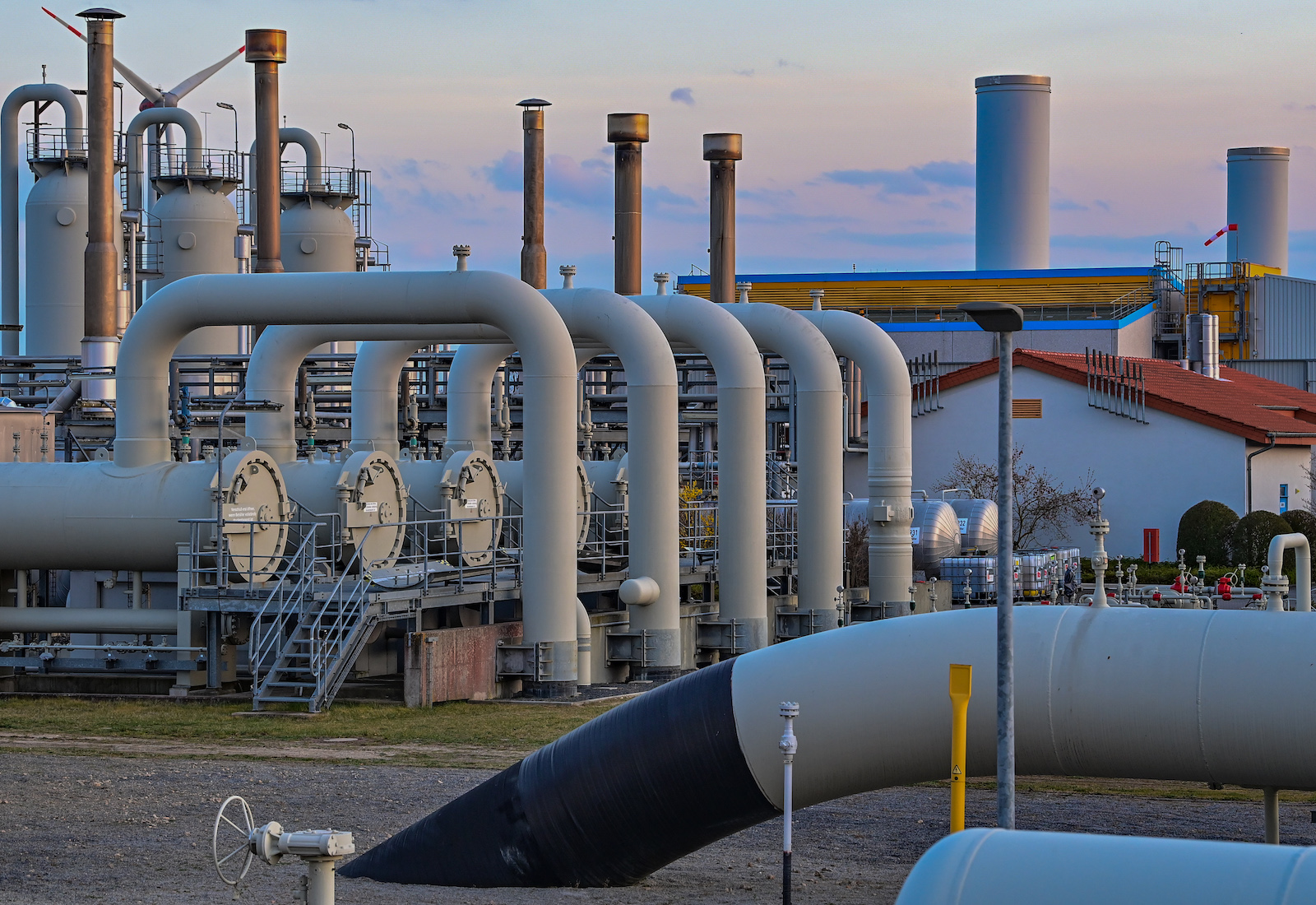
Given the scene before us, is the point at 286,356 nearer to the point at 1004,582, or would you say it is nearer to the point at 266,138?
the point at 266,138

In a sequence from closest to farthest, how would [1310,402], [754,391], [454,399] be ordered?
[754,391] → [454,399] → [1310,402]

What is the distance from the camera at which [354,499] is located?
2311 centimetres

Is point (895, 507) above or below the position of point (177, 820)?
above

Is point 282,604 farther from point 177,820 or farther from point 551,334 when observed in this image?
point 177,820

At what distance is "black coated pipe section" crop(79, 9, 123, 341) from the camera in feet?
113

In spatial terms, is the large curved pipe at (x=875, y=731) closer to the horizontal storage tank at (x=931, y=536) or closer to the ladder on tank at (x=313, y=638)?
the ladder on tank at (x=313, y=638)

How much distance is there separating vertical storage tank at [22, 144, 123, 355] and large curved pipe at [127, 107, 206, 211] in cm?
124

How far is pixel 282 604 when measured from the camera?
2095 centimetres

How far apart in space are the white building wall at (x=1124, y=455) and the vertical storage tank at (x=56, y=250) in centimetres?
2234

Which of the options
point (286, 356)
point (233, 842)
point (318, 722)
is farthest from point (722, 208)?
point (233, 842)

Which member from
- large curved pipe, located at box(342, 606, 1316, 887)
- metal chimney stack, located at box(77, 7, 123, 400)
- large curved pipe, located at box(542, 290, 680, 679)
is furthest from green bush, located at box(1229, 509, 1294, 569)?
large curved pipe, located at box(342, 606, 1316, 887)

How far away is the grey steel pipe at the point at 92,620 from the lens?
2222 cm

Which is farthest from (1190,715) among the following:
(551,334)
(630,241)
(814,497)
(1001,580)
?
(630,241)

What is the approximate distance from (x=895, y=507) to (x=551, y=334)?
982cm
